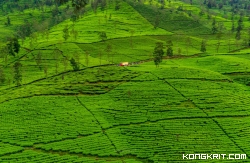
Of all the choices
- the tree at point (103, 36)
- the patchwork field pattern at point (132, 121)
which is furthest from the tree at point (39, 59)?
the tree at point (103, 36)

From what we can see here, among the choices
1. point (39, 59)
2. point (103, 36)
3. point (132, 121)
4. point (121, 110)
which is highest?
point (103, 36)

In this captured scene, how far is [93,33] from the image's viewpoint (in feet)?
595

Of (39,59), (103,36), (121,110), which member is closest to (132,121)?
(121,110)

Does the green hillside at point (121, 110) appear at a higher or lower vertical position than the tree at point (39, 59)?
lower

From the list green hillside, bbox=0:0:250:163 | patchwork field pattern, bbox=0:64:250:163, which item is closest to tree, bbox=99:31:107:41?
green hillside, bbox=0:0:250:163

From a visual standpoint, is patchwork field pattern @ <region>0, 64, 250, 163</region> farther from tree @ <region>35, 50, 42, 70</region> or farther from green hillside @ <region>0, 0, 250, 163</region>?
tree @ <region>35, 50, 42, 70</region>

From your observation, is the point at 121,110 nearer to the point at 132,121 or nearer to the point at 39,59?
the point at 132,121

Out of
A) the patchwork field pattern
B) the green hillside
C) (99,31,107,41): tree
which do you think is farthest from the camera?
(99,31,107,41): tree

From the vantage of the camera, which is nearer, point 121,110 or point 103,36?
point 121,110

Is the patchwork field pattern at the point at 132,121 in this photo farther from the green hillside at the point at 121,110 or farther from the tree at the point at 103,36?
the tree at the point at 103,36

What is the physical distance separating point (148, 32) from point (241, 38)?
63.4 meters

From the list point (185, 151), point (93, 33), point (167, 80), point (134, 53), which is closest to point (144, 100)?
point (167, 80)

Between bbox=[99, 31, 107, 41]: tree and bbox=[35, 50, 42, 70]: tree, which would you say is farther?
bbox=[99, 31, 107, 41]: tree

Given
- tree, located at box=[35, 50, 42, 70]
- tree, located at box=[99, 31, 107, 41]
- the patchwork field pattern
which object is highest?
tree, located at box=[99, 31, 107, 41]
